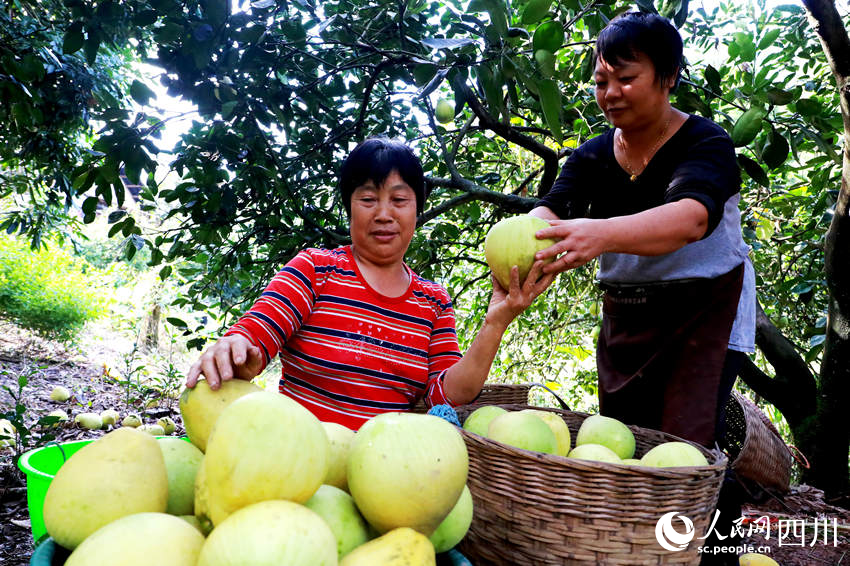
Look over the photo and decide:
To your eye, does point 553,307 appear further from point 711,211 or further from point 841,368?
point 711,211

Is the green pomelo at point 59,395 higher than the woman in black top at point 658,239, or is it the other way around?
the woman in black top at point 658,239

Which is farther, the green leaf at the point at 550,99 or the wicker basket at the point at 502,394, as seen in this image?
the wicker basket at the point at 502,394

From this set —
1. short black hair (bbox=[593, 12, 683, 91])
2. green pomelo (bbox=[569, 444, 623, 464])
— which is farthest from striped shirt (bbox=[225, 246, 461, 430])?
short black hair (bbox=[593, 12, 683, 91])

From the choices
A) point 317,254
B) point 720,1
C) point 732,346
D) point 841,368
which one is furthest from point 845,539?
point 720,1

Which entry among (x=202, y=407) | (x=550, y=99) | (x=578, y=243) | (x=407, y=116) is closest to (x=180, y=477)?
(x=202, y=407)

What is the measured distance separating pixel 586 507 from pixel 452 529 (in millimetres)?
274

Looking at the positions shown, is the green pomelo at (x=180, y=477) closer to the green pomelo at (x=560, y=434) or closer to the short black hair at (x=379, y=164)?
the green pomelo at (x=560, y=434)

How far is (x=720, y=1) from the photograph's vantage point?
12.5ft

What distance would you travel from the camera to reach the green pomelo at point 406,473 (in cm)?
72

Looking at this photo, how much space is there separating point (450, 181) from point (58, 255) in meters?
7.90

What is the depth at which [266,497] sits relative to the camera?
26.4 inches

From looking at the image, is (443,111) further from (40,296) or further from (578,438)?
(40,296)

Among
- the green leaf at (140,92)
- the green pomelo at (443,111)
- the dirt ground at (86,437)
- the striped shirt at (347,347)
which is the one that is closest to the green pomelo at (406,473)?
the striped shirt at (347,347)

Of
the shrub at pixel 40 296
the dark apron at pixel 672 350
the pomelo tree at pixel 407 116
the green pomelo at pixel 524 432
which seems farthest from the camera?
the shrub at pixel 40 296
